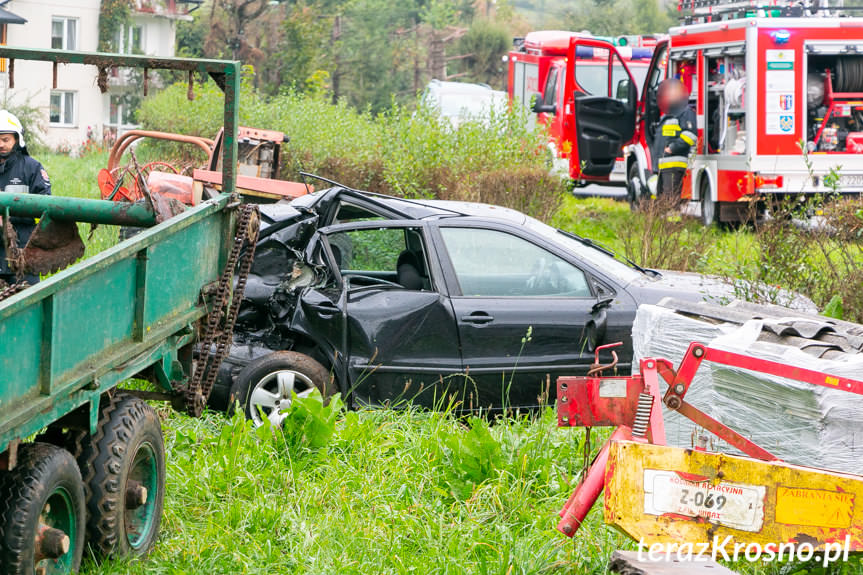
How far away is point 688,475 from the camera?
3.97m

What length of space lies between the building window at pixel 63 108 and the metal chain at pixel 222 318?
39.9m

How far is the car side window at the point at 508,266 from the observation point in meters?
7.12

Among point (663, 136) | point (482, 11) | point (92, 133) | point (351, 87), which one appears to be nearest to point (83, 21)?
point (92, 133)

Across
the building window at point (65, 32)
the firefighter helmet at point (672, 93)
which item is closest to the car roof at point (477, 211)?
the firefighter helmet at point (672, 93)

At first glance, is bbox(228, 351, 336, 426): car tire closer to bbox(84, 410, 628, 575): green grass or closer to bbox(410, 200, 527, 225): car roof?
bbox(84, 410, 628, 575): green grass

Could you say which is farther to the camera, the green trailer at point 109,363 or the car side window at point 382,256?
the car side window at point 382,256

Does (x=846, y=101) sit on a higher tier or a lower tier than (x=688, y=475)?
higher

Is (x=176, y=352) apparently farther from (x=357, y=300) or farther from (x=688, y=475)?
(x=688, y=475)

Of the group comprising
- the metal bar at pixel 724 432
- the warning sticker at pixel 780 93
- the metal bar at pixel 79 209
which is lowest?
the metal bar at pixel 724 432

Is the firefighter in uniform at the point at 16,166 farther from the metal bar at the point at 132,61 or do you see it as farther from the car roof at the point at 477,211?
the car roof at the point at 477,211

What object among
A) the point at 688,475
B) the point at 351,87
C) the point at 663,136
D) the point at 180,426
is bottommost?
the point at 180,426

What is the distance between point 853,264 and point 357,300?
3.55 m

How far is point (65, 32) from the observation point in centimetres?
4328

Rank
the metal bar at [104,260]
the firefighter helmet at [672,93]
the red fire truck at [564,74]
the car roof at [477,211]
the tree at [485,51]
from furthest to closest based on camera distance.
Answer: the tree at [485,51] → the red fire truck at [564,74] → the firefighter helmet at [672,93] → the car roof at [477,211] → the metal bar at [104,260]
